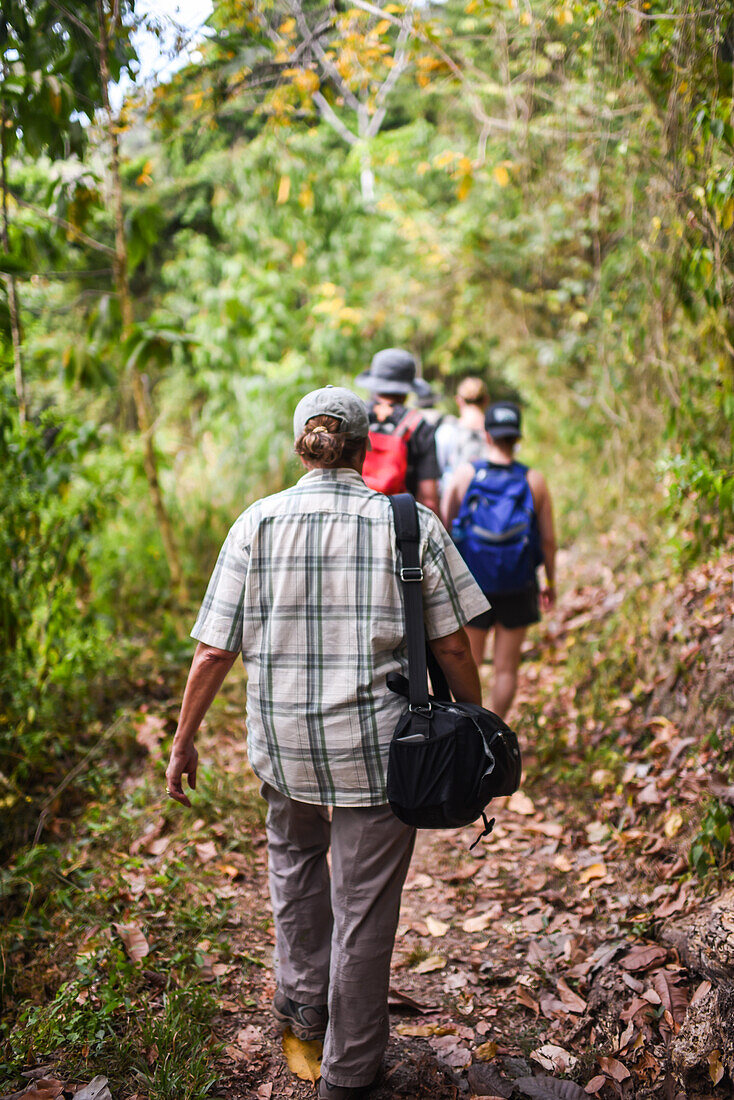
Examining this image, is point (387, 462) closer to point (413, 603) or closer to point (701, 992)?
point (413, 603)

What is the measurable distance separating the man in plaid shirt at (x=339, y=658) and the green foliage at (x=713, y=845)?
47.4 inches

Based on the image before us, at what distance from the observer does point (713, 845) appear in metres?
2.95

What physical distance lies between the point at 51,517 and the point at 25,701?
38.1 inches

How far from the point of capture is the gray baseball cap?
2.27 metres

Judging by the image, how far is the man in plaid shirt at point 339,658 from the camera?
2.19m

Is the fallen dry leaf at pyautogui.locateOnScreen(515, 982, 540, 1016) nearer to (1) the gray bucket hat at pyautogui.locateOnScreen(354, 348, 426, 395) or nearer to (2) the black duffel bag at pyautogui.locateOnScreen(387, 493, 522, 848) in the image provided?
(2) the black duffel bag at pyautogui.locateOnScreen(387, 493, 522, 848)

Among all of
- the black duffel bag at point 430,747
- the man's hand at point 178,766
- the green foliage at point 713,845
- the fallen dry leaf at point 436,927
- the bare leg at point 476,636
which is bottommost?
the fallen dry leaf at point 436,927

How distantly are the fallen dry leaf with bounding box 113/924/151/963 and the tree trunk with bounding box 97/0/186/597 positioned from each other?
2.83 meters

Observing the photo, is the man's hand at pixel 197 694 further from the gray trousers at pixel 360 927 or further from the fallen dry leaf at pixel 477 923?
the fallen dry leaf at pixel 477 923

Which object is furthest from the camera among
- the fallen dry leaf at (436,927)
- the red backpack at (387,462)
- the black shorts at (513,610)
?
the black shorts at (513,610)

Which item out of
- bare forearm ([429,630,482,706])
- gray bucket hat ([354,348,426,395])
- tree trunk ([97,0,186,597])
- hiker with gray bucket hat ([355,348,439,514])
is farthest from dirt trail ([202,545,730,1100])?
tree trunk ([97,0,186,597])

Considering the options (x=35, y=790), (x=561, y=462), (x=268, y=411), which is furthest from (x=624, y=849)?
(x=561, y=462)

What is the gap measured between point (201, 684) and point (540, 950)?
1821mm

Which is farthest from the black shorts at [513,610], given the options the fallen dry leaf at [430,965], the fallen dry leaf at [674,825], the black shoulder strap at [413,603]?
the black shoulder strap at [413,603]
